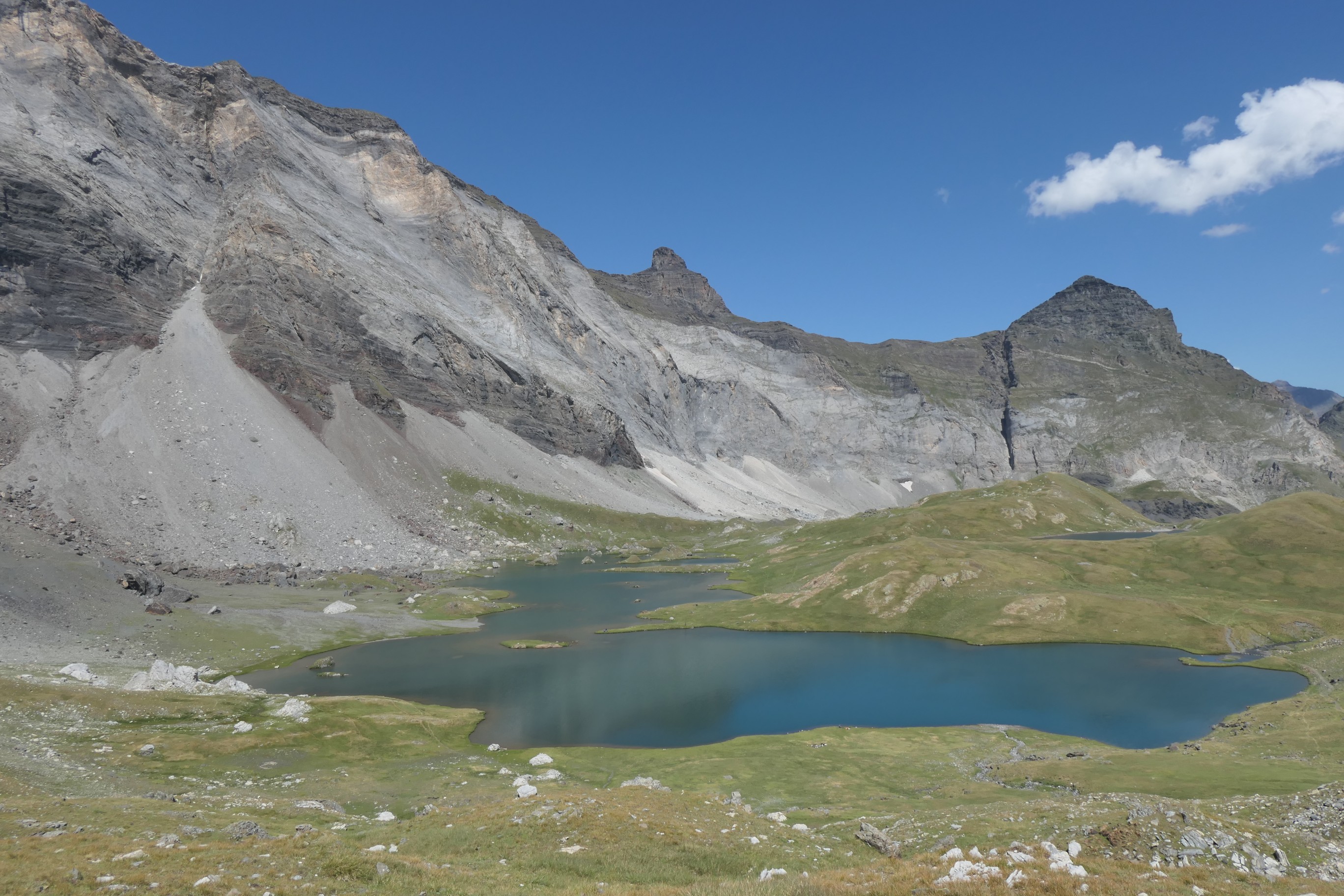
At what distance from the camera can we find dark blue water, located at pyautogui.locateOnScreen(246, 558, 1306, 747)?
65750 mm

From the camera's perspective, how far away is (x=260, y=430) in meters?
164

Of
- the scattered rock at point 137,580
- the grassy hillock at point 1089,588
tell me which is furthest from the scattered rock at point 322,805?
the grassy hillock at point 1089,588

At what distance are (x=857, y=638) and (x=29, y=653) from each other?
3890 inches

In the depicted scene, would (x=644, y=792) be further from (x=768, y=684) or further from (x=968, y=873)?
(x=768, y=684)

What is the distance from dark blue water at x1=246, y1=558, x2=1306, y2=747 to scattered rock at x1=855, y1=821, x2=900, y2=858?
1218 inches

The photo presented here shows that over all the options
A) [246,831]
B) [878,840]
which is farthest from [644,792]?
[246,831]

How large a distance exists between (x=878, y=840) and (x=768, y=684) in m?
51.0

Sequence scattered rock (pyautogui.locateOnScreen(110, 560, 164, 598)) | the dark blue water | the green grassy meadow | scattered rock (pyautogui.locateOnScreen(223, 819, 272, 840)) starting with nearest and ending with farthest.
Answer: the green grassy meadow, scattered rock (pyautogui.locateOnScreen(223, 819, 272, 840)), the dark blue water, scattered rock (pyautogui.locateOnScreen(110, 560, 164, 598))

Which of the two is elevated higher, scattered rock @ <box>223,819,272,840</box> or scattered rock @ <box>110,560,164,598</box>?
scattered rock @ <box>223,819,272,840</box>

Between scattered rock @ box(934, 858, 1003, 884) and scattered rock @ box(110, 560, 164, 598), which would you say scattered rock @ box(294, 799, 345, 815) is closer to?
scattered rock @ box(934, 858, 1003, 884)

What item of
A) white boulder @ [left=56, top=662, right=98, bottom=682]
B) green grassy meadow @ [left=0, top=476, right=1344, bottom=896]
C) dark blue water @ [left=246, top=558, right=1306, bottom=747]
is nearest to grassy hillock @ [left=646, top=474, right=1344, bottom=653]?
green grassy meadow @ [left=0, top=476, right=1344, bottom=896]

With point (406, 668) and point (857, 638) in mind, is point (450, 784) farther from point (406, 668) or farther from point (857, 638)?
point (857, 638)

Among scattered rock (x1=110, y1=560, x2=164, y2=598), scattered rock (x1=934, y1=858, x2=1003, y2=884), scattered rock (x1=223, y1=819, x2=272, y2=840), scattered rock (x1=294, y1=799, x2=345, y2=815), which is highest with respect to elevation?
scattered rock (x1=934, y1=858, x2=1003, y2=884)

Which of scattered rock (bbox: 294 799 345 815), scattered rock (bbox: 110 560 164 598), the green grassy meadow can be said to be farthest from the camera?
scattered rock (bbox: 110 560 164 598)
